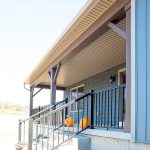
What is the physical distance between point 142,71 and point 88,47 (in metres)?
3.78

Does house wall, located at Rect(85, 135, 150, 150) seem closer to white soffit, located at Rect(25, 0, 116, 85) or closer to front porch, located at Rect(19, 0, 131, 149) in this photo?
front porch, located at Rect(19, 0, 131, 149)

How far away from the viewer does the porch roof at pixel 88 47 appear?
598 cm

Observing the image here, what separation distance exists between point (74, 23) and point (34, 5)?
59.0 feet

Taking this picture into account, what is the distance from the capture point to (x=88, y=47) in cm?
824

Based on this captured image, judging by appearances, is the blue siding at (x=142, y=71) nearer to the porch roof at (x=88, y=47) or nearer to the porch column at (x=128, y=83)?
the porch column at (x=128, y=83)

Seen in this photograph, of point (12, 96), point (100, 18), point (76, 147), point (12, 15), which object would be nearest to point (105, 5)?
point (100, 18)

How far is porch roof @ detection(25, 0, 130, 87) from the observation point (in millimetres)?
5977

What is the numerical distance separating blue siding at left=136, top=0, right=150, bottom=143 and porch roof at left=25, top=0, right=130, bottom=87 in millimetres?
630

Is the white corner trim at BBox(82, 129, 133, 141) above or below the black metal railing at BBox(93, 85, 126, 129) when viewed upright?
below

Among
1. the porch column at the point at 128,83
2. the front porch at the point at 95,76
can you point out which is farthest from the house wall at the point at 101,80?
the porch column at the point at 128,83

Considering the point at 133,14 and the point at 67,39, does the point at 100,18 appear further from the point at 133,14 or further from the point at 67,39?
the point at 67,39

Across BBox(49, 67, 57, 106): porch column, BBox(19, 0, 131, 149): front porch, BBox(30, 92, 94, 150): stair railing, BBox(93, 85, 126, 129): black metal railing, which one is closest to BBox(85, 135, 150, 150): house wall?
BBox(19, 0, 131, 149): front porch

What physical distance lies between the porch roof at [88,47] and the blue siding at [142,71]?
0.63 metres

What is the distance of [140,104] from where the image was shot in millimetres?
4539
